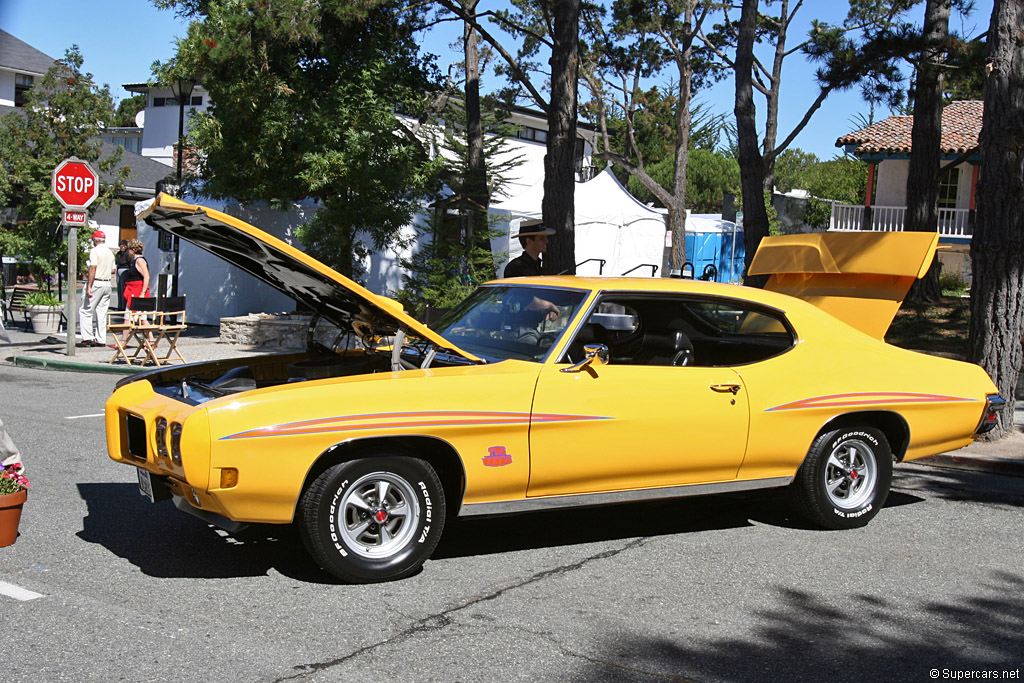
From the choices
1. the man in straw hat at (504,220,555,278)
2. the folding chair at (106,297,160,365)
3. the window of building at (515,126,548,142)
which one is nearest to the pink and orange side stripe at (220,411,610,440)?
the man in straw hat at (504,220,555,278)

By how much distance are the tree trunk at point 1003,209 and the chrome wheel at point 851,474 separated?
380cm

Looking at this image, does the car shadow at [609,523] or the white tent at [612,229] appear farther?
the white tent at [612,229]

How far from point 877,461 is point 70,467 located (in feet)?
19.1

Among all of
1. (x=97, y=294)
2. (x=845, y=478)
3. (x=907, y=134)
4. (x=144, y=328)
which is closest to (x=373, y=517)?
(x=845, y=478)

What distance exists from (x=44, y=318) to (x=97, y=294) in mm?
2623

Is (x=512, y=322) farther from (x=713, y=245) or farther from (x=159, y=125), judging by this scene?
(x=159, y=125)

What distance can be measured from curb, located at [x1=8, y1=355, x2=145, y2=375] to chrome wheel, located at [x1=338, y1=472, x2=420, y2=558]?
9.88 metres

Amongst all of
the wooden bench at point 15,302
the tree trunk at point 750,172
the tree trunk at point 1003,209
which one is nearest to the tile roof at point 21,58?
the wooden bench at point 15,302

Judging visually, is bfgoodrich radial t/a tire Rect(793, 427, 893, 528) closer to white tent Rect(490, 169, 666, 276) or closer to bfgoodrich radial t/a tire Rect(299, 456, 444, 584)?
bfgoodrich radial t/a tire Rect(299, 456, 444, 584)

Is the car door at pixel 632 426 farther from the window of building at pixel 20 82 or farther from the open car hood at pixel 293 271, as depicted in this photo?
the window of building at pixel 20 82

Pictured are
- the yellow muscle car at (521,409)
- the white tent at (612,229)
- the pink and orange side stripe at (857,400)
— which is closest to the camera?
the yellow muscle car at (521,409)

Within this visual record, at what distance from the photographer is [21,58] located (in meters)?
45.9

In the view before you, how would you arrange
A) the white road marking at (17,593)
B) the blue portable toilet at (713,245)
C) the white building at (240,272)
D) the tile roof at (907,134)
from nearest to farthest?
the white road marking at (17,593)
the white building at (240,272)
the blue portable toilet at (713,245)
the tile roof at (907,134)

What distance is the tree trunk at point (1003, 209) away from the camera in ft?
30.5
